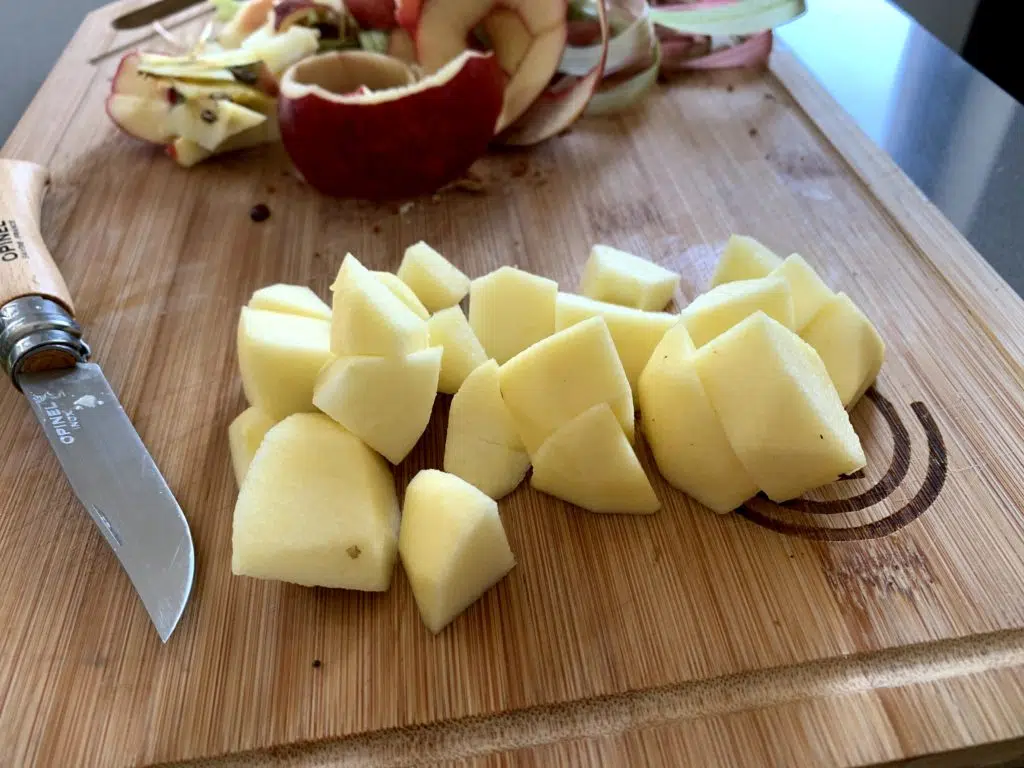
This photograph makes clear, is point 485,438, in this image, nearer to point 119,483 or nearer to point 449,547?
point 449,547

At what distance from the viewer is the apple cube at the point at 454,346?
950 millimetres

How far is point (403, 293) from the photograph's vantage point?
991 millimetres

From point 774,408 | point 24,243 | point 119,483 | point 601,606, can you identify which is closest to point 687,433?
point 774,408

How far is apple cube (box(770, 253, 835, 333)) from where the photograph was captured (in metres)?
0.94

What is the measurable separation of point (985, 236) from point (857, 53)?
727 mm

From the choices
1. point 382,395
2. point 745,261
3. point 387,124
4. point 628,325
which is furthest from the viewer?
point 387,124

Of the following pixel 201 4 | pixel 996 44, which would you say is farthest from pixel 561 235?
pixel 996 44

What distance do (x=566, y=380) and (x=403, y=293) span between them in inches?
11.4

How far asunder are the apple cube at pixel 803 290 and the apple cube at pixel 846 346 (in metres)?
0.01

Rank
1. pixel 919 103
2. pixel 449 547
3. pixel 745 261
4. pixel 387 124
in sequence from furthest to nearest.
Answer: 1. pixel 919 103
2. pixel 387 124
3. pixel 745 261
4. pixel 449 547

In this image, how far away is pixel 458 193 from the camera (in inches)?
54.1

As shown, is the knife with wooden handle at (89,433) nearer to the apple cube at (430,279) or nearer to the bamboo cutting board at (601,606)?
the bamboo cutting board at (601,606)

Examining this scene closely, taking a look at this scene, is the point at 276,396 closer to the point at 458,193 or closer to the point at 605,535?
the point at 605,535

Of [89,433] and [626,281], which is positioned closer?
[89,433]
